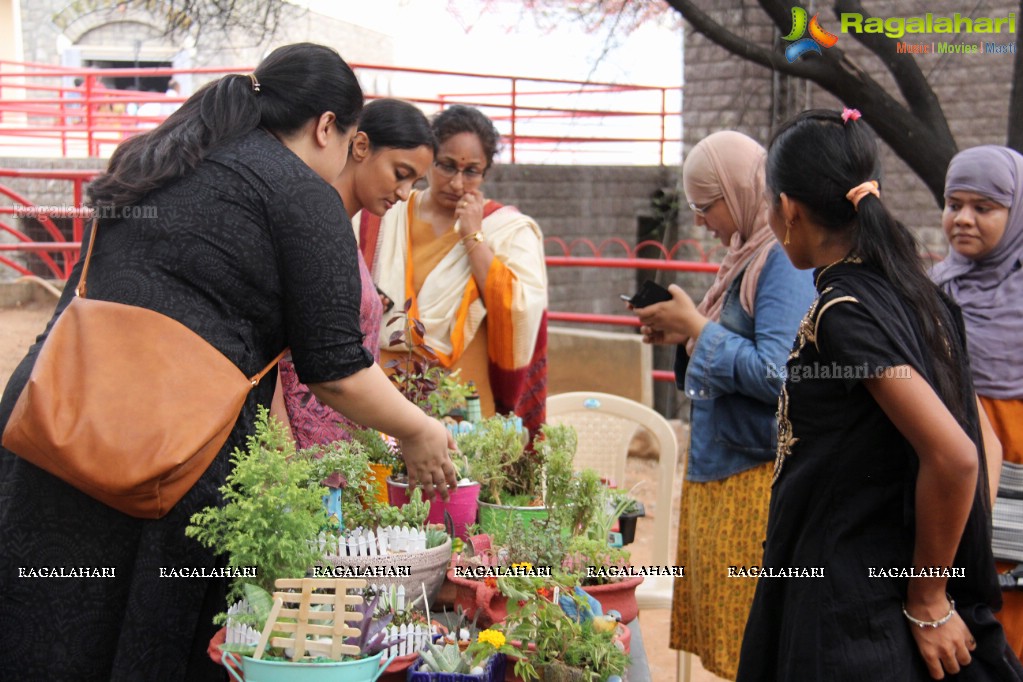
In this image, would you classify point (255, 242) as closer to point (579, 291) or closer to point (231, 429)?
point (231, 429)

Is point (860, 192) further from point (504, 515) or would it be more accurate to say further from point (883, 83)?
point (883, 83)

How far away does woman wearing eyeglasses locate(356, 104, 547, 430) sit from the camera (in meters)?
3.26

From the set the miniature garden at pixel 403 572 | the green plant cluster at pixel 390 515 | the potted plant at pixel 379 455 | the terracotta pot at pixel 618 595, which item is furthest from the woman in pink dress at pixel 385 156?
the terracotta pot at pixel 618 595

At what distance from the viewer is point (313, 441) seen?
2102 mm

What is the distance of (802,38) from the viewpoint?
4.48 meters

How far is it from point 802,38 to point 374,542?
3606 millimetres

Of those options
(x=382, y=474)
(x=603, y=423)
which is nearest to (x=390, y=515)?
(x=382, y=474)

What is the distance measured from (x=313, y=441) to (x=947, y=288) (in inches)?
68.9

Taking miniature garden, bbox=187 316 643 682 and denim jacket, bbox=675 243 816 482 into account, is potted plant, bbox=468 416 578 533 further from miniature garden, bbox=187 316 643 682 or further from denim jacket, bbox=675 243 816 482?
denim jacket, bbox=675 243 816 482

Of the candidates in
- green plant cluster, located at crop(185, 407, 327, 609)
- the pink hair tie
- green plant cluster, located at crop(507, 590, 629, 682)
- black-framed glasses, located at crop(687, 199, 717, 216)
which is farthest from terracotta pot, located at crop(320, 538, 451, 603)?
black-framed glasses, located at crop(687, 199, 717, 216)

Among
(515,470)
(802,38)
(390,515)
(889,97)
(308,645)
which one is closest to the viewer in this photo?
(308,645)

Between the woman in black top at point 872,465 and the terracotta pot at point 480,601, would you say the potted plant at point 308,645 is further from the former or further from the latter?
the woman in black top at point 872,465

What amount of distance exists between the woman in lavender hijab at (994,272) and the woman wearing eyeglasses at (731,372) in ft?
1.49

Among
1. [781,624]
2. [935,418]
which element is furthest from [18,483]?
[935,418]
